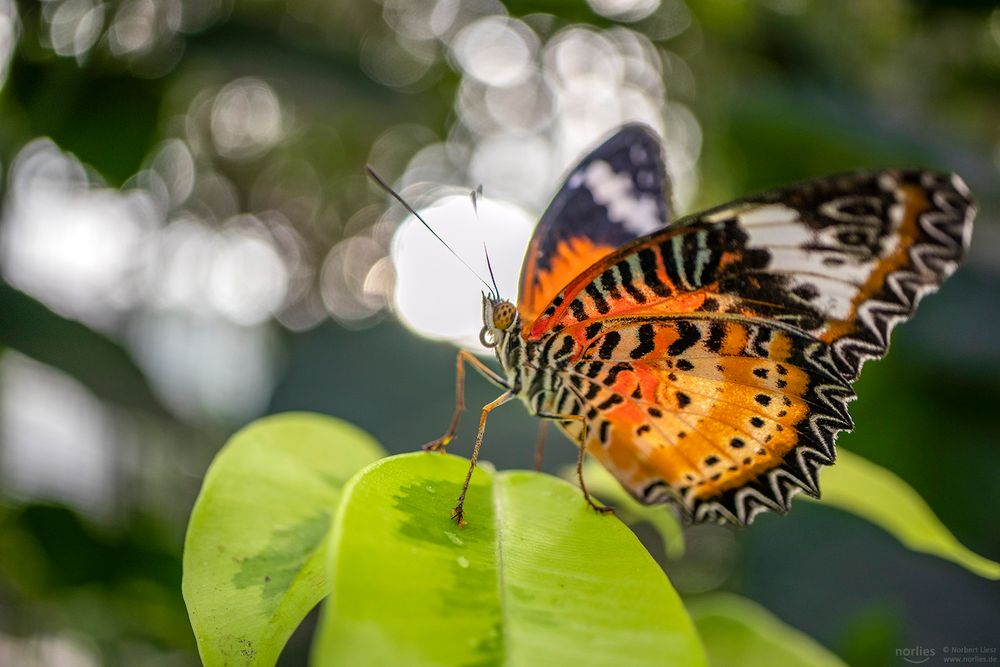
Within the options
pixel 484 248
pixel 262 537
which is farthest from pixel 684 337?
pixel 262 537

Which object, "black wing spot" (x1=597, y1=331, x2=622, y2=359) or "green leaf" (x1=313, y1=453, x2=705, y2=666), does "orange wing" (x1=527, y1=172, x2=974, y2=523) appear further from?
"green leaf" (x1=313, y1=453, x2=705, y2=666)

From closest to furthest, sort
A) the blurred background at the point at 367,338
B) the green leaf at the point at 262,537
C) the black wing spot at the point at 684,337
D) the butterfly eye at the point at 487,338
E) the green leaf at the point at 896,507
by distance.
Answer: the green leaf at the point at 262,537
the green leaf at the point at 896,507
the black wing spot at the point at 684,337
the butterfly eye at the point at 487,338
the blurred background at the point at 367,338

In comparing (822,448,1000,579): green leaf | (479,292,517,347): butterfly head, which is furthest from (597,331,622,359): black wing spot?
(822,448,1000,579): green leaf

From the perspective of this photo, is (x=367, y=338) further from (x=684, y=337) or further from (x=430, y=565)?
(x=430, y=565)

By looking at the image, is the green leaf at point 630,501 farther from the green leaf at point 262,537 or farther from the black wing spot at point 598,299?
the green leaf at point 262,537

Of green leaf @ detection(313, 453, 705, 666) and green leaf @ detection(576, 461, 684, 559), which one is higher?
green leaf @ detection(313, 453, 705, 666)

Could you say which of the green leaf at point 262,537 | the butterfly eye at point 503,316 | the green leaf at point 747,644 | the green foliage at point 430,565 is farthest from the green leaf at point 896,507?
the green leaf at point 262,537

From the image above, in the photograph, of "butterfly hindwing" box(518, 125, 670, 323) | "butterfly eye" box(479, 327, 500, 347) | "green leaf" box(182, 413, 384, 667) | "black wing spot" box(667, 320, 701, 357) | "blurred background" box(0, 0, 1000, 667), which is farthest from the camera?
"blurred background" box(0, 0, 1000, 667)

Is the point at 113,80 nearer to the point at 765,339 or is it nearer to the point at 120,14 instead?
the point at 120,14
